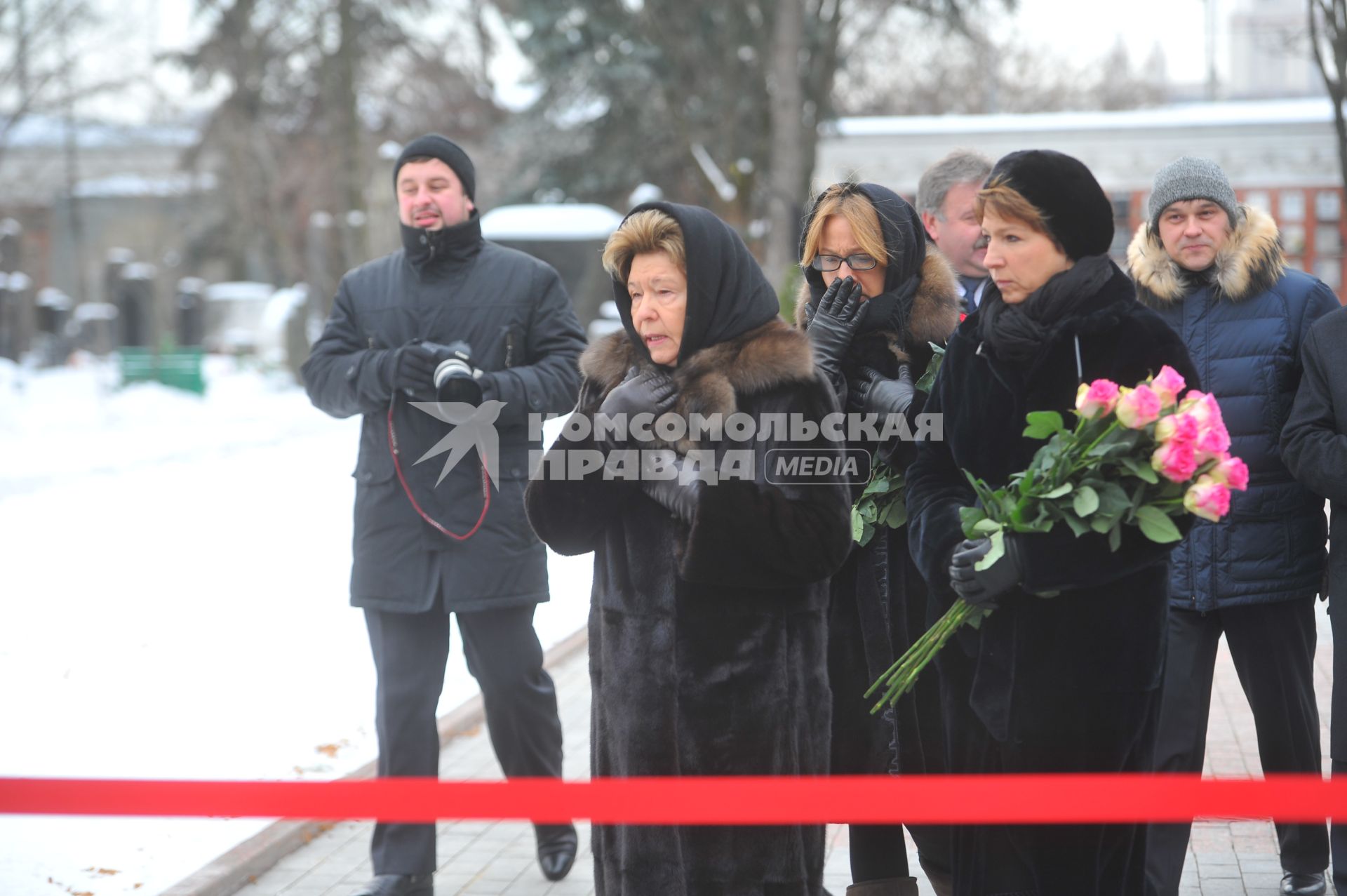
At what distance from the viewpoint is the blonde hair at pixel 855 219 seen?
3725mm

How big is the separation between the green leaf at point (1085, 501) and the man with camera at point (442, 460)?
7.10 feet

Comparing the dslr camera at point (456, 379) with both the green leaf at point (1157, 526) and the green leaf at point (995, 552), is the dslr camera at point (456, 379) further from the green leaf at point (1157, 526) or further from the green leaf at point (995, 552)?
the green leaf at point (1157, 526)

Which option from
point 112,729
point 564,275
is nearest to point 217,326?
point 564,275

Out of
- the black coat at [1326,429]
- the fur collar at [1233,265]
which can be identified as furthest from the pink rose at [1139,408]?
the fur collar at [1233,265]

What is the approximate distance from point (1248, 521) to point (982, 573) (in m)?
1.64

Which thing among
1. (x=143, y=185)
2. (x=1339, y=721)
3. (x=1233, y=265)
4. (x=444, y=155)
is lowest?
(x=1339, y=721)

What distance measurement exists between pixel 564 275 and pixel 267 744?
34.1 feet

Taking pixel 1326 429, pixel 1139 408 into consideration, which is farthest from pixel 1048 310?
pixel 1326 429

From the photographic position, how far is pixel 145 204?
171 feet

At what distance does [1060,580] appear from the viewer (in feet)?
9.39

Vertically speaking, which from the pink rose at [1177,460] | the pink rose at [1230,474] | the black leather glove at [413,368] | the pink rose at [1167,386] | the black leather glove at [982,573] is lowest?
the black leather glove at [982,573]

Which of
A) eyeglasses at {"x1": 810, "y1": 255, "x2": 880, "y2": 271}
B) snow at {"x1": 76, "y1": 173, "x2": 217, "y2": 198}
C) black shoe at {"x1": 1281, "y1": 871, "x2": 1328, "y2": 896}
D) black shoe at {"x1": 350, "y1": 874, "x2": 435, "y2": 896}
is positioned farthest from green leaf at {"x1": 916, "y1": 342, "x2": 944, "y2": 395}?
snow at {"x1": 76, "y1": 173, "x2": 217, "y2": 198}

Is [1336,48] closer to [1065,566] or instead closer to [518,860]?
[518,860]

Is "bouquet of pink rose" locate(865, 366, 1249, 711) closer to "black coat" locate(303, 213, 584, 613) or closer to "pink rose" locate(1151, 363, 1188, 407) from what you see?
"pink rose" locate(1151, 363, 1188, 407)
